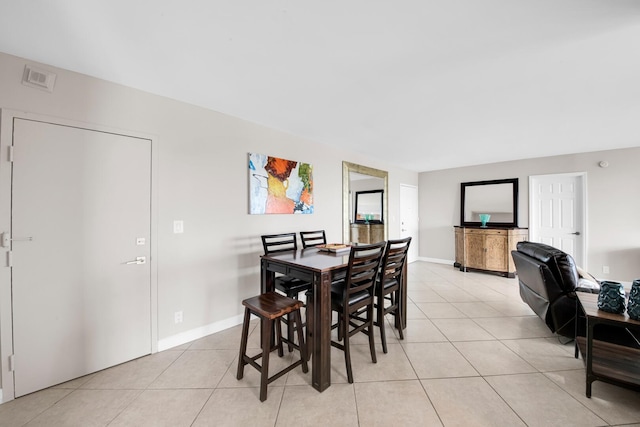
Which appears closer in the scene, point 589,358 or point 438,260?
point 589,358

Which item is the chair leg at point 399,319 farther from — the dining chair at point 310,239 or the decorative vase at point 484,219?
the decorative vase at point 484,219

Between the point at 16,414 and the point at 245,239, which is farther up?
the point at 245,239

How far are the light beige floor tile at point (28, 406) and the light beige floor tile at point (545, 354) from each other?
361 cm

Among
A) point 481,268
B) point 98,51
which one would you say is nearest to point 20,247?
point 98,51

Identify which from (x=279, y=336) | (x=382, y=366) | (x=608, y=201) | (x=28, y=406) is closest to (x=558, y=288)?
(x=382, y=366)

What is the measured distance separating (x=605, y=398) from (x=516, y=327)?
1.07 metres

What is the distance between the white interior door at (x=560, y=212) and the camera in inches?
176

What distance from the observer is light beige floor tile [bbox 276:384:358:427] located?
147 cm

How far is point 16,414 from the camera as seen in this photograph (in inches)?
60.4

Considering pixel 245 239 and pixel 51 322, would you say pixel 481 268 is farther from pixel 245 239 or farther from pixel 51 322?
pixel 51 322

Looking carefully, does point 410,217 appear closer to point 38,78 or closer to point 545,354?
point 545,354

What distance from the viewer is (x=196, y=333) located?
2.45 metres

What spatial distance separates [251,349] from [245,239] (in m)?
1.15

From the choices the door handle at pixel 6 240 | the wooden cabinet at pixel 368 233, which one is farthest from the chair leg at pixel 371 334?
the wooden cabinet at pixel 368 233
